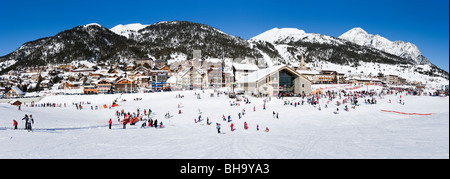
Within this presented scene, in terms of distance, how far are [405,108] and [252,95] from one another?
70.1 feet

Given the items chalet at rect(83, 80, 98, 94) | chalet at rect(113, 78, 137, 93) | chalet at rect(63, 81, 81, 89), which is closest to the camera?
chalet at rect(83, 80, 98, 94)

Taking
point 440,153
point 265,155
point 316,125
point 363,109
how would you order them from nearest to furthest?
1. point 440,153
2. point 265,155
3. point 316,125
4. point 363,109

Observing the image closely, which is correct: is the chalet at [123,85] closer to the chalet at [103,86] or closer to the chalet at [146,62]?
the chalet at [103,86]

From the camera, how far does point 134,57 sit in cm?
12412

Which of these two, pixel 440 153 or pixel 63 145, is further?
pixel 63 145

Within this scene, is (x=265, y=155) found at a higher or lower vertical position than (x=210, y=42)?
lower

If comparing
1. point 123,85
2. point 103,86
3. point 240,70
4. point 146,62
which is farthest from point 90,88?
point 146,62

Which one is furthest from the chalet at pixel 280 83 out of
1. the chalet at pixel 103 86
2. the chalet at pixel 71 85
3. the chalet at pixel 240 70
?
the chalet at pixel 71 85

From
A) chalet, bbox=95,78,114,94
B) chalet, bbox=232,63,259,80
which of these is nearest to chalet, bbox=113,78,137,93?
chalet, bbox=95,78,114,94

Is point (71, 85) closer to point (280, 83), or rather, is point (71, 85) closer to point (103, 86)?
point (103, 86)

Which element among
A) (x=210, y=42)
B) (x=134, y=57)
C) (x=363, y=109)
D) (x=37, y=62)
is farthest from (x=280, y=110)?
(x=37, y=62)

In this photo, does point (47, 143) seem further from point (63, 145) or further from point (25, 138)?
point (25, 138)

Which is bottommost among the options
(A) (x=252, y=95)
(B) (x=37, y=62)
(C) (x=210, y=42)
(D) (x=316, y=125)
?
(D) (x=316, y=125)

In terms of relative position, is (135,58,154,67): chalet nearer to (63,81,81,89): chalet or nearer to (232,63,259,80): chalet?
(63,81,81,89): chalet
